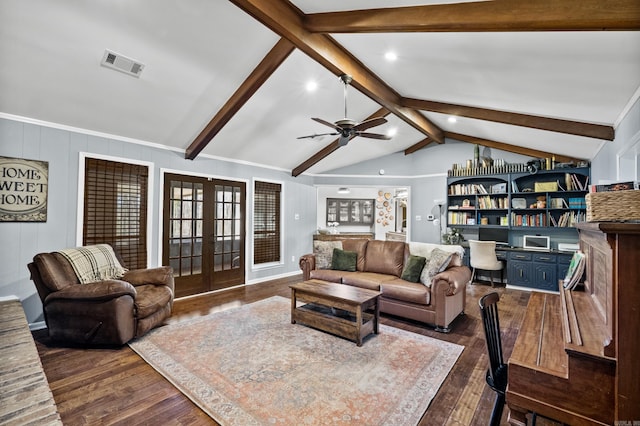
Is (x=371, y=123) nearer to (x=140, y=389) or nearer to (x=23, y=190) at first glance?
(x=140, y=389)

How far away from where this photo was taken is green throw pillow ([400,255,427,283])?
12.9 ft

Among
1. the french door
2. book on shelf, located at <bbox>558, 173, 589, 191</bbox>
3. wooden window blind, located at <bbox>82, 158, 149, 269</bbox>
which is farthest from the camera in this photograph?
book on shelf, located at <bbox>558, 173, 589, 191</bbox>

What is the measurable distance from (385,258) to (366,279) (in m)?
0.66

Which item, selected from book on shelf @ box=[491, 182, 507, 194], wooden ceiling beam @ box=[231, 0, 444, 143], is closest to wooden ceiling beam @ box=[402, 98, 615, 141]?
wooden ceiling beam @ box=[231, 0, 444, 143]

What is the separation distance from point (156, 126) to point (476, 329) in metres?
5.05

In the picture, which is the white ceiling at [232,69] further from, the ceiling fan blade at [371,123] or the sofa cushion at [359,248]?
the sofa cushion at [359,248]

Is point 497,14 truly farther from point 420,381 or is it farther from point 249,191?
point 249,191

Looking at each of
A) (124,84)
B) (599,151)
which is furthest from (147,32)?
(599,151)

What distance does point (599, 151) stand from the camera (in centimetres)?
420

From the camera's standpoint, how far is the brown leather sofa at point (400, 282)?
3.45m

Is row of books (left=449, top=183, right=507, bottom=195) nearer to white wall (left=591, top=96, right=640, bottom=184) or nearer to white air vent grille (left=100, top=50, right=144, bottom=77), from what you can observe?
white wall (left=591, top=96, right=640, bottom=184)

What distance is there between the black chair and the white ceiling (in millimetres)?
1990

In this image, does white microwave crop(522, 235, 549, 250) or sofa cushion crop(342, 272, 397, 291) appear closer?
sofa cushion crop(342, 272, 397, 291)

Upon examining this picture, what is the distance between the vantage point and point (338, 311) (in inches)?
144
